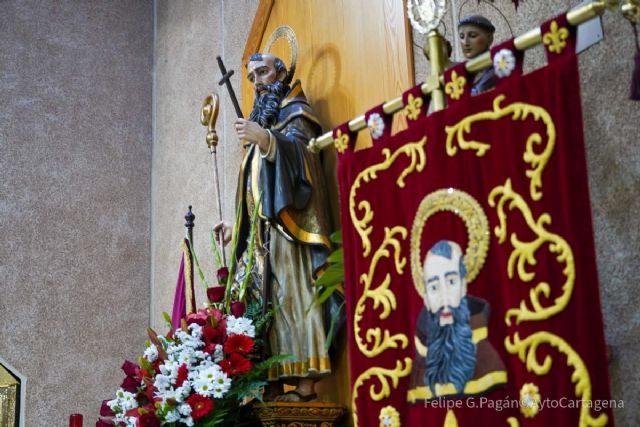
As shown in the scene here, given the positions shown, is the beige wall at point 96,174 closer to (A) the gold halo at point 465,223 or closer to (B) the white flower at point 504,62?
(A) the gold halo at point 465,223

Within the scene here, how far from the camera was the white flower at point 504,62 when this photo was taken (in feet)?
7.43

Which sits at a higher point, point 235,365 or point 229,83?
point 229,83

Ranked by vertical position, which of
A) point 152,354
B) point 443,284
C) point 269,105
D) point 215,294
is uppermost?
point 269,105

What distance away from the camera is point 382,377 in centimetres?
241

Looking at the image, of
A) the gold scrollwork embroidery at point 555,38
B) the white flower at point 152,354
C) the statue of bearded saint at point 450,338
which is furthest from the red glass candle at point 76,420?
the gold scrollwork embroidery at point 555,38

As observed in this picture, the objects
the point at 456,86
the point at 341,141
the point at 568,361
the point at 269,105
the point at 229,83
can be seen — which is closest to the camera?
the point at 568,361

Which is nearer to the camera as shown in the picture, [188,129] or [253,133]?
[253,133]

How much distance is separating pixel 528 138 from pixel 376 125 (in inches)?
23.4

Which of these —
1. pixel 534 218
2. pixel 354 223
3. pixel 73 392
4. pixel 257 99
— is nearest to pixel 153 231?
pixel 73 392

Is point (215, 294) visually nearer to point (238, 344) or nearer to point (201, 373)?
point (238, 344)

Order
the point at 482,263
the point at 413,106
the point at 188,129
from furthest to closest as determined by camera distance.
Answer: the point at 188,129
the point at 413,106
the point at 482,263

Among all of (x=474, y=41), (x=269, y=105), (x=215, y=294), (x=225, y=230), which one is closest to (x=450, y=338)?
(x=474, y=41)

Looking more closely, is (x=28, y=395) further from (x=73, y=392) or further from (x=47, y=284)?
(x=47, y=284)

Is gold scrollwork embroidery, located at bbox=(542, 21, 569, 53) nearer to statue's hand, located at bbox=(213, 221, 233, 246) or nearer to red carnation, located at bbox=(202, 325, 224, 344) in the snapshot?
red carnation, located at bbox=(202, 325, 224, 344)
